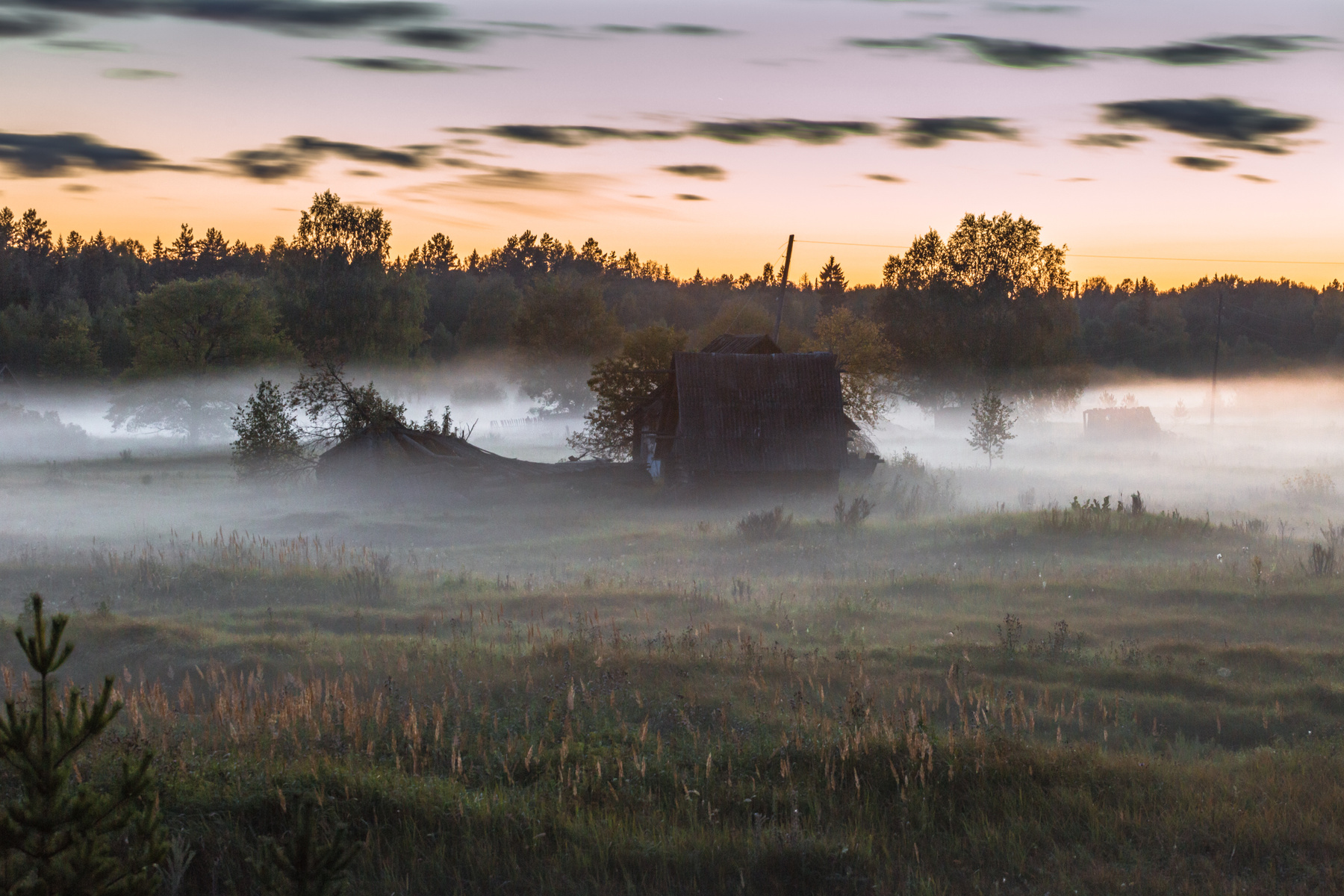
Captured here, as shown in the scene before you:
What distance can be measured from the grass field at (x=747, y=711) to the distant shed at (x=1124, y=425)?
43.3m

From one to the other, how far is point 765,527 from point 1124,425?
1856 inches

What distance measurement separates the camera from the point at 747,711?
394 inches

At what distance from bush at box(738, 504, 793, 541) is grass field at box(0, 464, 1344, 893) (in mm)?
1887

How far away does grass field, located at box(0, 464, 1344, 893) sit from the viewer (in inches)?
261

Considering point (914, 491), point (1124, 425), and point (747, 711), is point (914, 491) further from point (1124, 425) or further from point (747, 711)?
point (1124, 425)

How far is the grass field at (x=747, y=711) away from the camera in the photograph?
21.8 feet

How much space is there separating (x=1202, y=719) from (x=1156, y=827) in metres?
3.88

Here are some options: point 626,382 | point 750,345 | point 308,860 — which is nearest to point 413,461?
point 626,382

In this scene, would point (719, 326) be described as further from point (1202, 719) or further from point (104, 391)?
point (1202, 719)

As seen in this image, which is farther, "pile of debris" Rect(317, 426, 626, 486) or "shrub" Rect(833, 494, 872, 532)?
"pile of debris" Rect(317, 426, 626, 486)

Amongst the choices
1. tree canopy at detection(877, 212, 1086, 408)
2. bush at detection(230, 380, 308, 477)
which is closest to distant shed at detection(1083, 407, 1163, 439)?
tree canopy at detection(877, 212, 1086, 408)

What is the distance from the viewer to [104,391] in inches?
3108

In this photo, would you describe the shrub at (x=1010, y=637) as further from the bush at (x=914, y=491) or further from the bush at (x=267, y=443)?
the bush at (x=267, y=443)

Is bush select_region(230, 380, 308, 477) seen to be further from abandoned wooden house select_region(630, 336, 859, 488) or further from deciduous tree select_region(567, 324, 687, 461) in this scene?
deciduous tree select_region(567, 324, 687, 461)
